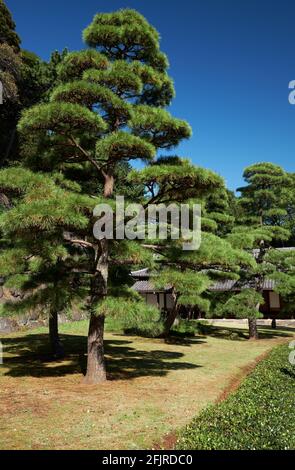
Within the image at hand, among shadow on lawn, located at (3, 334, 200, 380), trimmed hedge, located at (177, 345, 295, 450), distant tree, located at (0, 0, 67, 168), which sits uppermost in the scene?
distant tree, located at (0, 0, 67, 168)

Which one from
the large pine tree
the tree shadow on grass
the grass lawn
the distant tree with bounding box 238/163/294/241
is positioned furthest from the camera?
the distant tree with bounding box 238/163/294/241

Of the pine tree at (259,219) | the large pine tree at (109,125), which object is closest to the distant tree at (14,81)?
the pine tree at (259,219)

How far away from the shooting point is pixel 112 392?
321 inches

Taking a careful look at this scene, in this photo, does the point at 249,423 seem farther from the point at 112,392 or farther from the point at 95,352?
the point at 95,352

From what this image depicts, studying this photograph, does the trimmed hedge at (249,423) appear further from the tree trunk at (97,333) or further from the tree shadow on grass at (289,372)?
the tree trunk at (97,333)

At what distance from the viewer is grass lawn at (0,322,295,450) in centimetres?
571

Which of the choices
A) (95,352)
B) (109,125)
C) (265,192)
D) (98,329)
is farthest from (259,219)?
(95,352)

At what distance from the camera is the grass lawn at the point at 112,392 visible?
571 cm

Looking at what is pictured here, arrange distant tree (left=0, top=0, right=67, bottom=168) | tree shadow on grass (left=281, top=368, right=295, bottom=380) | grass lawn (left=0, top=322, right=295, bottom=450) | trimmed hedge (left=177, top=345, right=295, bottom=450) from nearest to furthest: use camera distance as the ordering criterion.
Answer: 1. trimmed hedge (left=177, top=345, right=295, bottom=450)
2. grass lawn (left=0, top=322, right=295, bottom=450)
3. tree shadow on grass (left=281, top=368, right=295, bottom=380)
4. distant tree (left=0, top=0, right=67, bottom=168)

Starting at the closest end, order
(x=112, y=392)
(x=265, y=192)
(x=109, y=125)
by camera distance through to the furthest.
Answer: (x=112, y=392), (x=109, y=125), (x=265, y=192)

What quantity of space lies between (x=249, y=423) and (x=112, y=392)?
325 cm

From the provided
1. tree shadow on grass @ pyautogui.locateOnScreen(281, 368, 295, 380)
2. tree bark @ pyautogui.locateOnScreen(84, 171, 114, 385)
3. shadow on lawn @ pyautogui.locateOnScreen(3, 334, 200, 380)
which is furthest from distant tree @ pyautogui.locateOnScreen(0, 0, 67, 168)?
tree shadow on grass @ pyautogui.locateOnScreen(281, 368, 295, 380)

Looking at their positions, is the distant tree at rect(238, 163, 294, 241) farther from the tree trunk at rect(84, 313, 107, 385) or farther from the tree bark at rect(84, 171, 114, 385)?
the tree trunk at rect(84, 313, 107, 385)

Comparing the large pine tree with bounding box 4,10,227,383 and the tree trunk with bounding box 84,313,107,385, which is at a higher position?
the large pine tree with bounding box 4,10,227,383
